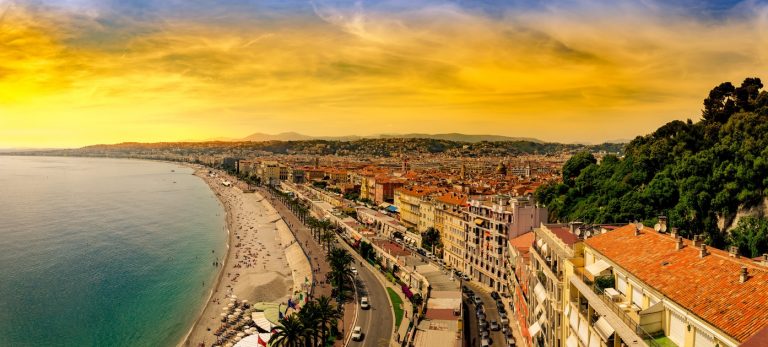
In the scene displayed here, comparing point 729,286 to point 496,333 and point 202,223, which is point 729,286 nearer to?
point 496,333

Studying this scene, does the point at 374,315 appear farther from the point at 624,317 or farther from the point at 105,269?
the point at 105,269

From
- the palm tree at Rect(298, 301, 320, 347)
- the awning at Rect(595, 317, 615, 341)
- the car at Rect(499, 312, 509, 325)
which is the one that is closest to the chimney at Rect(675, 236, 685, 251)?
the awning at Rect(595, 317, 615, 341)

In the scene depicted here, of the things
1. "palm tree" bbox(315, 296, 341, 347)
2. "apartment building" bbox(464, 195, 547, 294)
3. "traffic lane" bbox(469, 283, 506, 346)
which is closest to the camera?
"traffic lane" bbox(469, 283, 506, 346)

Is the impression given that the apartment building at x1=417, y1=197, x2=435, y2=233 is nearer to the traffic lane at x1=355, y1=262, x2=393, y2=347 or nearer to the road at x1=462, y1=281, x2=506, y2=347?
the traffic lane at x1=355, y1=262, x2=393, y2=347

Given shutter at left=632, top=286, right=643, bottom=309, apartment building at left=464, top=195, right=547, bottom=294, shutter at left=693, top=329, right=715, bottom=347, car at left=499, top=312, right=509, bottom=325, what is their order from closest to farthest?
1. shutter at left=693, top=329, right=715, bottom=347
2. shutter at left=632, top=286, right=643, bottom=309
3. car at left=499, top=312, right=509, bottom=325
4. apartment building at left=464, top=195, right=547, bottom=294

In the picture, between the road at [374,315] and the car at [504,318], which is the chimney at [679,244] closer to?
the road at [374,315]

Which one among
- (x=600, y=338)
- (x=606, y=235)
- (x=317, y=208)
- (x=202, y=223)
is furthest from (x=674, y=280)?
(x=202, y=223)
